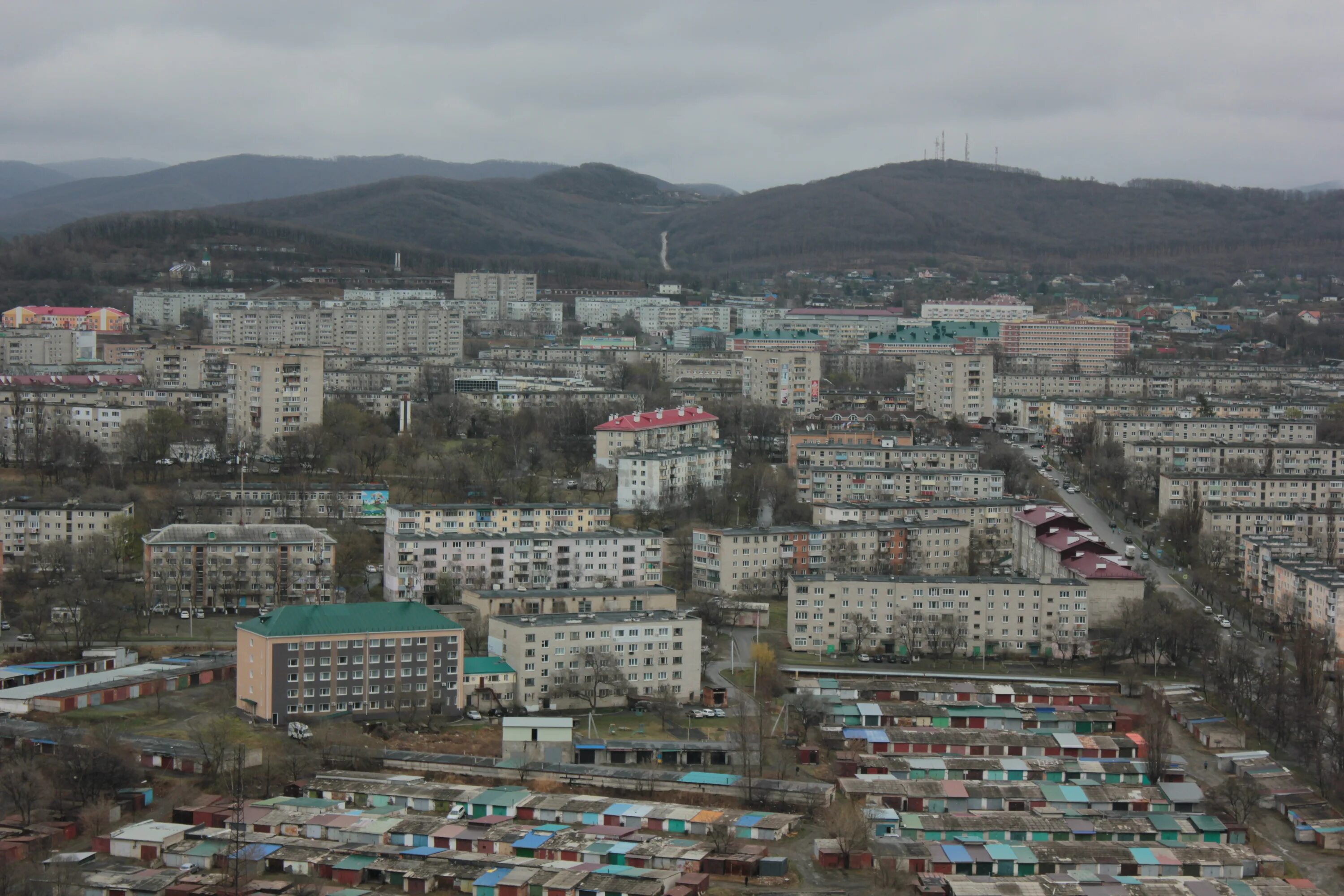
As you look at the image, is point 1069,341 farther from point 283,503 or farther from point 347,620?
point 347,620

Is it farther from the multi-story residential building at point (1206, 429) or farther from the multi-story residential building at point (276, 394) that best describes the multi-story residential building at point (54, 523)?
the multi-story residential building at point (1206, 429)

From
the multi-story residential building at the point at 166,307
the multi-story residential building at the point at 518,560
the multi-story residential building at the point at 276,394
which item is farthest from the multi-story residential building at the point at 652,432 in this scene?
the multi-story residential building at the point at 166,307

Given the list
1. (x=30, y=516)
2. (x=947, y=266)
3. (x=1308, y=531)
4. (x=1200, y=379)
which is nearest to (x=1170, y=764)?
(x=1308, y=531)

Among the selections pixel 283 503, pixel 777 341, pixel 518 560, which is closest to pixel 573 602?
pixel 518 560

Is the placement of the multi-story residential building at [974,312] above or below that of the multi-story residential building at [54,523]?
above

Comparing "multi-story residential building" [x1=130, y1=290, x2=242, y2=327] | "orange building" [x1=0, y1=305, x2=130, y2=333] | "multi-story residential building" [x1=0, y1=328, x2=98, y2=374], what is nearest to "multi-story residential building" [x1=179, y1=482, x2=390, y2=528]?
"multi-story residential building" [x1=0, y1=328, x2=98, y2=374]

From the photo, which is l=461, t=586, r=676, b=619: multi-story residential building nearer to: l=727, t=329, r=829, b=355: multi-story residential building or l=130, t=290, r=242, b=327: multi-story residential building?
l=727, t=329, r=829, b=355: multi-story residential building
